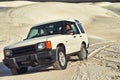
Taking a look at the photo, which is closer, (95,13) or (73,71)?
(73,71)

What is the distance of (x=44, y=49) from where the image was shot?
46.8 feet

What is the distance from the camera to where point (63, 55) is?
15055 mm

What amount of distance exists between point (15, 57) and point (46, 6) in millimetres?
52199

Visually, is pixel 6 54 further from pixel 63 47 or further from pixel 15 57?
pixel 63 47

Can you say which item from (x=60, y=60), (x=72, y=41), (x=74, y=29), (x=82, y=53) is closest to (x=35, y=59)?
(x=60, y=60)

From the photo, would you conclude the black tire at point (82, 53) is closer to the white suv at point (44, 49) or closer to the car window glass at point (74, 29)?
the car window glass at point (74, 29)

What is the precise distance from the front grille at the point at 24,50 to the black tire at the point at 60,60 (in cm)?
77

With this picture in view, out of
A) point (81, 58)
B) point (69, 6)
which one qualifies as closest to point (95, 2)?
point (69, 6)

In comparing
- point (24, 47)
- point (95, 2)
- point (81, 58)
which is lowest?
point (95, 2)

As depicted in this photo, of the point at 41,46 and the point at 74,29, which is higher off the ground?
the point at 41,46

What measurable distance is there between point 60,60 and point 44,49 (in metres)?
0.75

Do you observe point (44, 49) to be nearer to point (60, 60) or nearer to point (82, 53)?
point (60, 60)

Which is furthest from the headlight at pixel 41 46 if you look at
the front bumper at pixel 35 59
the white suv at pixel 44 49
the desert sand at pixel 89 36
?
the desert sand at pixel 89 36

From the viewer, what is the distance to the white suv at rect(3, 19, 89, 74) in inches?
562
